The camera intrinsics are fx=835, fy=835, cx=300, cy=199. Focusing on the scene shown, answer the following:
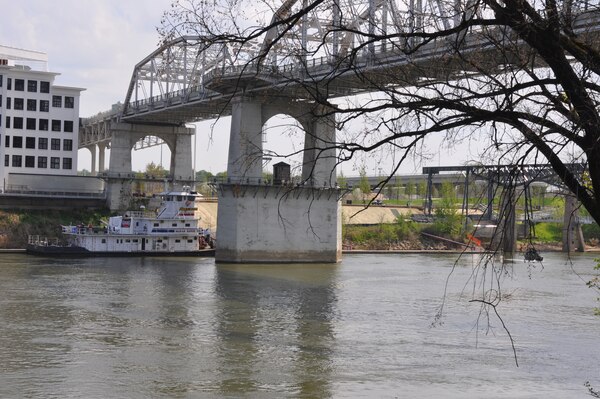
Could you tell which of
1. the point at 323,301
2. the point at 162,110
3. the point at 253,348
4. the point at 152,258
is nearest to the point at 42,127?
the point at 162,110

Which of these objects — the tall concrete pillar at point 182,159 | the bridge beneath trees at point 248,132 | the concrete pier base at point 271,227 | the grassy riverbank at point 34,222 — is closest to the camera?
the bridge beneath trees at point 248,132

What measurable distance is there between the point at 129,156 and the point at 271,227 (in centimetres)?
2856

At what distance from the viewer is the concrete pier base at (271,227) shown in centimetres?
6218

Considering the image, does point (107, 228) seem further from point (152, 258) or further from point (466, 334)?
point (466, 334)

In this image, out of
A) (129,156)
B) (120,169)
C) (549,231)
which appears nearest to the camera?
(120,169)

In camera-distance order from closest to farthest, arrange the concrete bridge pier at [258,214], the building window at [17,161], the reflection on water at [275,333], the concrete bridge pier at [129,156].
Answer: the reflection on water at [275,333] → the concrete bridge pier at [258,214] → the building window at [17,161] → the concrete bridge pier at [129,156]

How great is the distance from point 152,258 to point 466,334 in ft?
136

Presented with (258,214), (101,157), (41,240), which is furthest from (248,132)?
(101,157)

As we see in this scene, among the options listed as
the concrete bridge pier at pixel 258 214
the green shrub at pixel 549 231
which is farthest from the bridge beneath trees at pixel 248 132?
the green shrub at pixel 549 231

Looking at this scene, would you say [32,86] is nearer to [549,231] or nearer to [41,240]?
[41,240]

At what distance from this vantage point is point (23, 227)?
7319 cm

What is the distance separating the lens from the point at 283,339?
2661 cm

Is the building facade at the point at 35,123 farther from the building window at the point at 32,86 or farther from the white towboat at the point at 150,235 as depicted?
the white towboat at the point at 150,235

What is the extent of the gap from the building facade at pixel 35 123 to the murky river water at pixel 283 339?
35.1 m
